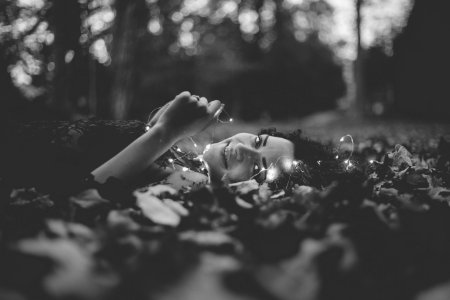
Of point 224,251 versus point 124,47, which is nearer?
point 224,251

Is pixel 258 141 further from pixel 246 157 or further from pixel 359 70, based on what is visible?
pixel 359 70

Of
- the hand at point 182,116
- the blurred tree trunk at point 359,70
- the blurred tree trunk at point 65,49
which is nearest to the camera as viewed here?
the hand at point 182,116

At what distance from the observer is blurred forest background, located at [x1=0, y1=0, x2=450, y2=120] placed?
271 inches

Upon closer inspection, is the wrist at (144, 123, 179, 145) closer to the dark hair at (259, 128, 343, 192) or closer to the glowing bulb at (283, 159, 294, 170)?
the dark hair at (259, 128, 343, 192)

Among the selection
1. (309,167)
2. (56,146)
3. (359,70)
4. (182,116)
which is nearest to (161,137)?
(182,116)

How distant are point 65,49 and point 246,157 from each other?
604 cm

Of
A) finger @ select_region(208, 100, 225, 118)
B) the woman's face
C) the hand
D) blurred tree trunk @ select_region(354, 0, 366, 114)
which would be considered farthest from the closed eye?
blurred tree trunk @ select_region(354, 0, 366, 114)

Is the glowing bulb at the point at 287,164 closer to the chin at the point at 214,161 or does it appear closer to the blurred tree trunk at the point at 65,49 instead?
the chin at the point at 214,161

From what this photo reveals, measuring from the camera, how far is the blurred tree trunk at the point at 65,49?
6762 mm

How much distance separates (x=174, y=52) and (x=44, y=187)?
3334cm

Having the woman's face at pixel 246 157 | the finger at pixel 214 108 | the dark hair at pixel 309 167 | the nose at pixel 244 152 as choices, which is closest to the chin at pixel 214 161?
the woman's face at pixel 246 157

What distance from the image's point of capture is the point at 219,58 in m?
34.0

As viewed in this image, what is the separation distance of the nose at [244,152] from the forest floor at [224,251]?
0.98 m

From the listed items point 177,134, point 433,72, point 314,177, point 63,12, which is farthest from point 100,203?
point 433,72
